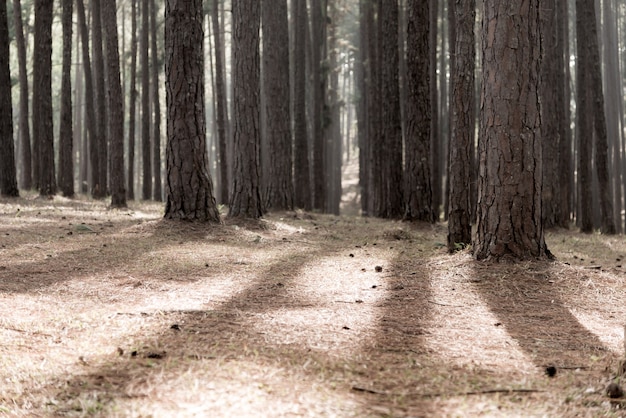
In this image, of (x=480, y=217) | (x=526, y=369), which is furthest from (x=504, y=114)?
(x=526, y=369)

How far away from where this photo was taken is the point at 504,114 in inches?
280

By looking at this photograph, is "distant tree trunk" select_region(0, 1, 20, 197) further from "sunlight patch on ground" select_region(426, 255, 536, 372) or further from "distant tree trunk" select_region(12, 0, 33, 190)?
"sunlight patch on ground" select_region(426, 255, 536, 372)

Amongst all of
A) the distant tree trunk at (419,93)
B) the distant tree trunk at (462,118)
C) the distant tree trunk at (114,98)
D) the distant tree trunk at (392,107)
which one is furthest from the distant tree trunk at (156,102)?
the distant tree trunk at (462,118)

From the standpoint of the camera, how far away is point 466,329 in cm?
472

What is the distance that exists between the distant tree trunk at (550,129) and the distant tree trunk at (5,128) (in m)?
12.4

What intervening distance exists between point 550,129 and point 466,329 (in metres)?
10.6

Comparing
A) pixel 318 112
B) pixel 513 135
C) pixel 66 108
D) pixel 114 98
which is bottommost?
pixel 513 135

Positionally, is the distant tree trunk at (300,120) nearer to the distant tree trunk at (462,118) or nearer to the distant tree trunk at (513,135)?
the distant tree trunk at (462,118)

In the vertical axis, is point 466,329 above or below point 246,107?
below

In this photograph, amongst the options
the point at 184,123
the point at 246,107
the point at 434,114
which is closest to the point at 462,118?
the point at 184,123

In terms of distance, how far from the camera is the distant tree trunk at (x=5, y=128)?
51.8ft

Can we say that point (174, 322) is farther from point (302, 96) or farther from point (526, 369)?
point (302, 96)

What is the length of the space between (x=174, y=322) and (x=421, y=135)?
9.68m

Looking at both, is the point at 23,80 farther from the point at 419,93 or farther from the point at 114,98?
the point at 419,93
